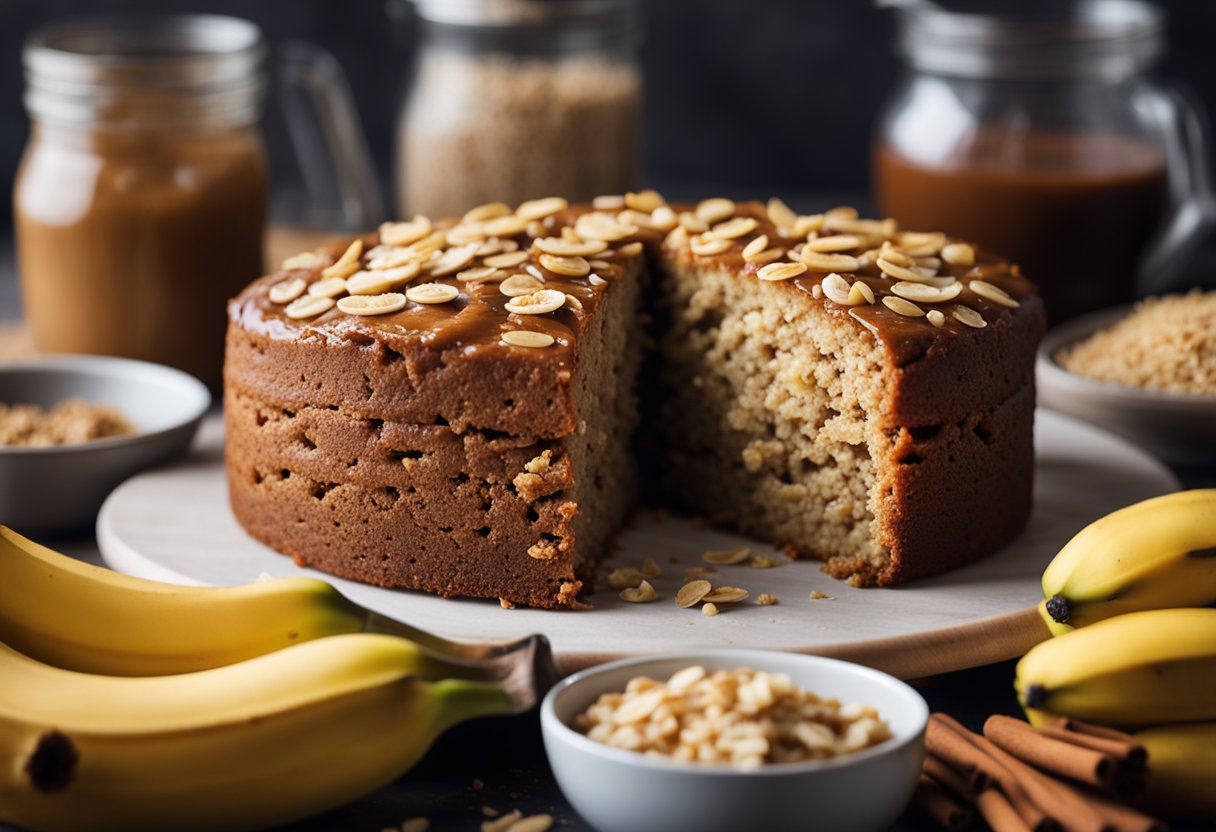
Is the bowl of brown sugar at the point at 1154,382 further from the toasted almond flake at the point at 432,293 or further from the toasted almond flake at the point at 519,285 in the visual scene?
the toasted almond flake at the point at 432,293

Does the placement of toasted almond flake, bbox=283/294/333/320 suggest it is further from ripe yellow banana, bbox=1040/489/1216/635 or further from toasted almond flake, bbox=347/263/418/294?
ripe yellow banana, bbox=1040/489/1216/635

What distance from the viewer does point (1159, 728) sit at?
7.66ft

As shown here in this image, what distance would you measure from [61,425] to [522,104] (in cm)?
168

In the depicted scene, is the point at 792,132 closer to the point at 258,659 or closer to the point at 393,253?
the point at 393,253

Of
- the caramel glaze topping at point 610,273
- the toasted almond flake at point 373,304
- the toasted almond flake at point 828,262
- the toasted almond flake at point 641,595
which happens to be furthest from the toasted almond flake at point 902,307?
the toasted almond flake at point 373,304

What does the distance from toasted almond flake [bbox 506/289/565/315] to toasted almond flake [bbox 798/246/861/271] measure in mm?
523

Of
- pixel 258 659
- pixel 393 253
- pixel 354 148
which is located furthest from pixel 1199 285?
pixel 258 659

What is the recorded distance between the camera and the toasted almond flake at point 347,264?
3217 mm

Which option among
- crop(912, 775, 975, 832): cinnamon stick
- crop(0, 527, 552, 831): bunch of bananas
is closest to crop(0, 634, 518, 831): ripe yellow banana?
crop(0, 527, 552, 831): bunch of bananas

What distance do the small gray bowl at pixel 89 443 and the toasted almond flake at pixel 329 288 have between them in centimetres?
63

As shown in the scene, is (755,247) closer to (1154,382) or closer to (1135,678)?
(1154,382)

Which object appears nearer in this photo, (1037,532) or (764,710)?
(764,710)

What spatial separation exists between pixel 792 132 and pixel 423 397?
3.61 meters

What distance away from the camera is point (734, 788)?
80.0 inches
